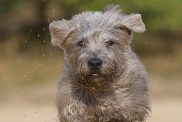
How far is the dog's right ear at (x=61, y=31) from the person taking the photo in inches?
404

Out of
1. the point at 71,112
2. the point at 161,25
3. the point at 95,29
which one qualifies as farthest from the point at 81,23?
the point at 161,25

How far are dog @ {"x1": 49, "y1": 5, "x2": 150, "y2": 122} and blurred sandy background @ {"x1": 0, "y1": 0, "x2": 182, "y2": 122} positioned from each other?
6.61m

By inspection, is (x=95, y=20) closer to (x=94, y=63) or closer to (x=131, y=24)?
(x=131, y=24)

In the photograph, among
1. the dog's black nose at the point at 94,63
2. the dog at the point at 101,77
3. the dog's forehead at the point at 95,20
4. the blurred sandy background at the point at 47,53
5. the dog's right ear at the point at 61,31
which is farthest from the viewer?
the blurred sandy background at the point at 47,53

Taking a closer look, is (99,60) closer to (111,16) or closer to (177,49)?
(111,16)

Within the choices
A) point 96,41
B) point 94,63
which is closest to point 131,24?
point 96,41

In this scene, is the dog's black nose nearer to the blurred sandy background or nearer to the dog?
the dog

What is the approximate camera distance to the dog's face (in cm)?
976

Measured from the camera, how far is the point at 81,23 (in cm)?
1026

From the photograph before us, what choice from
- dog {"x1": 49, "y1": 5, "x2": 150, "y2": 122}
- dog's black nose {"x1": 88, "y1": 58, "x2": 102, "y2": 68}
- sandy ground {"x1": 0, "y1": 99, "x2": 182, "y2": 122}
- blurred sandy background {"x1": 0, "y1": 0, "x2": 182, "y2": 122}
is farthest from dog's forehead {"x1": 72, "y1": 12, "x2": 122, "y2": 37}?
blurred sandy background {"x1": 0, "y1": 0, "x2": 182, "y2": 122}

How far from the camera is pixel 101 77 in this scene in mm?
9836

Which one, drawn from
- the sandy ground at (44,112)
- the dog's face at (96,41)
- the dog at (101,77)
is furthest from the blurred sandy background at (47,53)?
the dog's face at (96,41)

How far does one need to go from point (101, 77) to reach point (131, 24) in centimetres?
93

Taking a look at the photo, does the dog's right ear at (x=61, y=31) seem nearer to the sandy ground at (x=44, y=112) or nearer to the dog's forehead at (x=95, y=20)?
the dog's forehead at (x=95, y=20)
